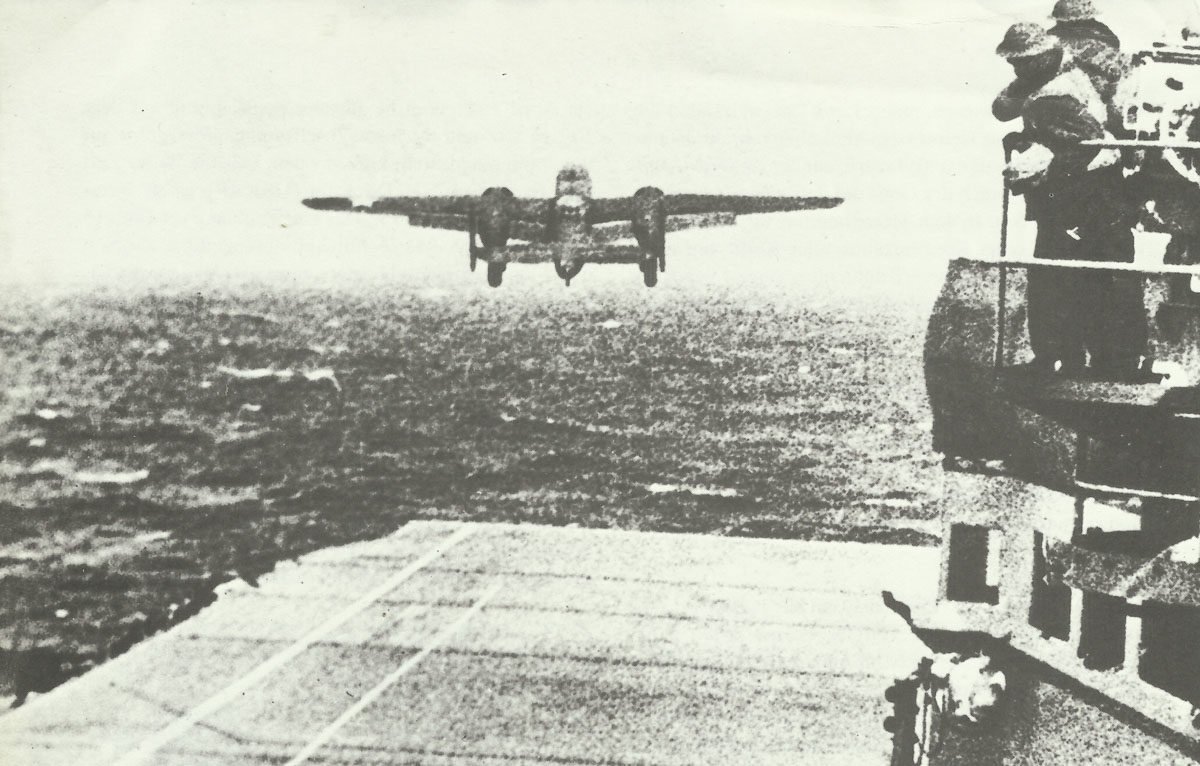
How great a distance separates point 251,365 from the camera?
8.67 feet

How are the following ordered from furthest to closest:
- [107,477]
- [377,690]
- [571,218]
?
[107,477] → [571,218] → [377,690]

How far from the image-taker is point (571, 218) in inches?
101

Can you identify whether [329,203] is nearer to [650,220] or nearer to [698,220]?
[650,220]

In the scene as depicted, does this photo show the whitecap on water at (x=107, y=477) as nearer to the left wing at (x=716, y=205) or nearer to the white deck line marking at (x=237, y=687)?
the white deck line marking at (x=237, y=687)

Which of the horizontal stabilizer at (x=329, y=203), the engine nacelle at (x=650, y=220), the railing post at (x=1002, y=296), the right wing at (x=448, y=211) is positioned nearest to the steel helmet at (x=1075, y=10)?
the railing post at (x=1002, y=296)

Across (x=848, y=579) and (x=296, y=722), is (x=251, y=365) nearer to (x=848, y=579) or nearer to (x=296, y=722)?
(x=296, y=722)

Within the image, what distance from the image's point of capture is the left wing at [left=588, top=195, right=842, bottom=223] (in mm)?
2512

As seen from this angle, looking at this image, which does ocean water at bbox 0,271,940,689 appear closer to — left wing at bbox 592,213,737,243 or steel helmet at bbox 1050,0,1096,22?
left wing at bbox 592,213,737,243

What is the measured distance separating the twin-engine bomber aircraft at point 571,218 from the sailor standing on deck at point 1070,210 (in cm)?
55

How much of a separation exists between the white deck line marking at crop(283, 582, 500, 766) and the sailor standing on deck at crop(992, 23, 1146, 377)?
1.69 m

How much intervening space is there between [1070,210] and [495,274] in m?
1.51

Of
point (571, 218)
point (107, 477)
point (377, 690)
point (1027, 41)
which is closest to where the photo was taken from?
point (1027, 41)

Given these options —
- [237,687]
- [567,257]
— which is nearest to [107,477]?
[237,687]

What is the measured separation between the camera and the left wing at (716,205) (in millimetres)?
2512
